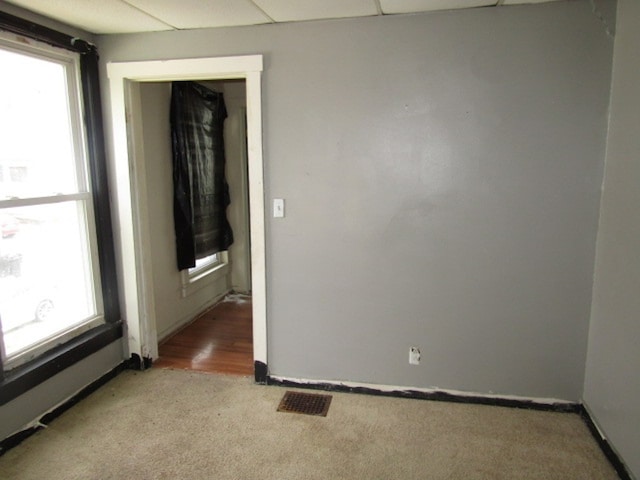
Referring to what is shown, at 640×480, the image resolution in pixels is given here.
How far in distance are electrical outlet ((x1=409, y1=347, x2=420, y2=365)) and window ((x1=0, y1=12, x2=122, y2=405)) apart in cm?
203

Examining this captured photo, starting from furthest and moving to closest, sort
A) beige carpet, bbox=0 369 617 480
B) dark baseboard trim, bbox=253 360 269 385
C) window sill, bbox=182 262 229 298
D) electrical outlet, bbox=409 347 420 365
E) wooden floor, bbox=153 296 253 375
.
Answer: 1. window sill, bbox=182 262 229 298
2. wooden floor, bbox=153 296 253 375
3. dark baseboard trim, bbox=253 360 269 385
4. electrical outlet, bbox=409 347 420 365
5. beige carpet, bbox=0 369 617 480

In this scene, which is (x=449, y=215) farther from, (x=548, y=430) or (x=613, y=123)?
(x=548, y=430)

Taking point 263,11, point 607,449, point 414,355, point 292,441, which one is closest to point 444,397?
point 414,355

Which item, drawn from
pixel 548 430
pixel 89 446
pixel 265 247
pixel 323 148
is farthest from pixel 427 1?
pixel 89 446

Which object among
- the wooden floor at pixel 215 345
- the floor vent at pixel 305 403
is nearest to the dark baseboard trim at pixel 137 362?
the wooden floor at pixel 215 345

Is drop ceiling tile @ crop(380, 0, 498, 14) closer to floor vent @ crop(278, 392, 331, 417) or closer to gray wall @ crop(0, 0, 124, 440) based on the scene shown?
gray wall @ crop(0, 0, 124, 440)

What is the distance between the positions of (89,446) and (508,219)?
103 inches

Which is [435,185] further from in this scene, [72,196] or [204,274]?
[204,274]

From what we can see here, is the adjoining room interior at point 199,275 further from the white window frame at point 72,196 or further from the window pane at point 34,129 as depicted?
the window pane at point 34,129

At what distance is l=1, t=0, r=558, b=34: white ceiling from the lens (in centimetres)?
212

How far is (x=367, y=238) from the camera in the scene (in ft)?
8.44

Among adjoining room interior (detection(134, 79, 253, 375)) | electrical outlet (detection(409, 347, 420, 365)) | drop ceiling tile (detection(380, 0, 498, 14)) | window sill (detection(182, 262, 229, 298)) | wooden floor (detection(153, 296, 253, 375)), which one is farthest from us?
window sill (detection(182, 262, 229, 298))

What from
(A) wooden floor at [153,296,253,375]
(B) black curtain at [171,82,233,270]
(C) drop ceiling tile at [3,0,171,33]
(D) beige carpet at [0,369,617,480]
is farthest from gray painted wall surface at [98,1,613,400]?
(B) black curtain at [171,82,233,270]

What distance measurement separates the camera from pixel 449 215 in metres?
2.46
